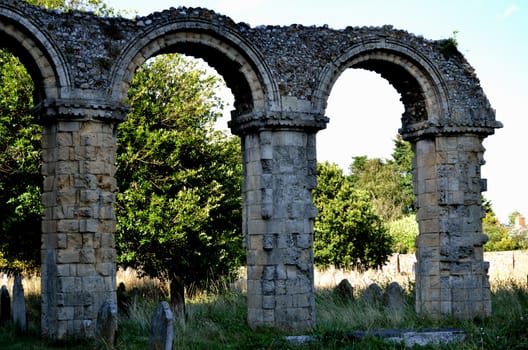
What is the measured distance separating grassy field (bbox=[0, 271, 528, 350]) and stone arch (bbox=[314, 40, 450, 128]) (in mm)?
3522

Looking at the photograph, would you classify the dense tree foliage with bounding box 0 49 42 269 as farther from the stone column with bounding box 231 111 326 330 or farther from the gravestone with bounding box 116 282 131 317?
the stone column with bounding box 231 111 326 330

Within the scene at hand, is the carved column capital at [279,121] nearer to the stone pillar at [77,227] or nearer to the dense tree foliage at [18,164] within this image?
the stone pillar at [77,227]

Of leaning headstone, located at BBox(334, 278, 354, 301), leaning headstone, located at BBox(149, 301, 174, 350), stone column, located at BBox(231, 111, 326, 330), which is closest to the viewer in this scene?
leaning headstone, located at BBox(149, 301, 174, 350)

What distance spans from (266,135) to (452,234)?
380 centimetres

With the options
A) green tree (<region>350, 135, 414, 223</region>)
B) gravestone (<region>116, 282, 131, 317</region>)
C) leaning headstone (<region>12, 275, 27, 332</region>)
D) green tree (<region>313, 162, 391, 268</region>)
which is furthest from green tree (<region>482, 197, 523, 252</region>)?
leaning headstone (<region>12, 275, 27, 332</region>)

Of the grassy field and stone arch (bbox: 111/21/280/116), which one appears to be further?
stone arch (bbox: 111/21/280/116)

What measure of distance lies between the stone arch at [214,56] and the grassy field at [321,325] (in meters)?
3.56

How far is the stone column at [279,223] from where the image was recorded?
1142 centimetres

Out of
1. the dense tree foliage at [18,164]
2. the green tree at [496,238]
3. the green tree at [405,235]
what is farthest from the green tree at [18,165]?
the green tree at [496,238]

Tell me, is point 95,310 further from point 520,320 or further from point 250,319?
point 520,320

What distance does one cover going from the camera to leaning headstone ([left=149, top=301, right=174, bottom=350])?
25.6 feet

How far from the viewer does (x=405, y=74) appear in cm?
1315

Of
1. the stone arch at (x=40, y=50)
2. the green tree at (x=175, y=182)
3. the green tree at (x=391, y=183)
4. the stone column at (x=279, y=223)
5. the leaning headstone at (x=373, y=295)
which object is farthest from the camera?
the green tree at (x=391, y=183)

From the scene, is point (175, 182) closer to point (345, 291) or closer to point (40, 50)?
point (345, 291)
